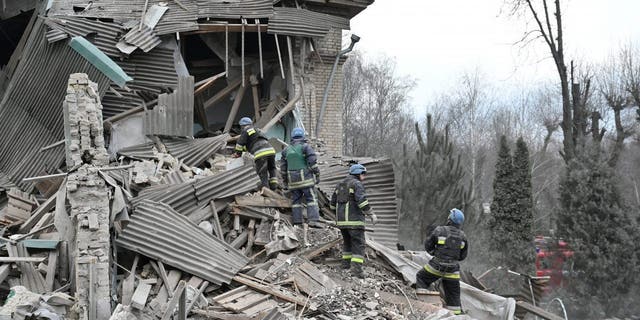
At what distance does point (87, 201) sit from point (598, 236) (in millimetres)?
13815

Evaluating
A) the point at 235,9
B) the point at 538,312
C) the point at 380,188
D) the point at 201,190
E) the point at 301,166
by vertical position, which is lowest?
the point at 538,312

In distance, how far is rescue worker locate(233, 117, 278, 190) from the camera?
984cm

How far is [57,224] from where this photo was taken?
24.5ft

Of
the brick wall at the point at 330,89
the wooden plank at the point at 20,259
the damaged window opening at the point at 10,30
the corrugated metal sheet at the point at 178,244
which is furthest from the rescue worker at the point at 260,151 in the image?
the damaged window opening at the point at 10,30

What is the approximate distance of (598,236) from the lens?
51.5 ft

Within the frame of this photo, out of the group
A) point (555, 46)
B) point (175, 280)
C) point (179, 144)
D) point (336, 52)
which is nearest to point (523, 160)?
point (555, 46)

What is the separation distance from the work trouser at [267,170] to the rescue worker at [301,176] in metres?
0.56

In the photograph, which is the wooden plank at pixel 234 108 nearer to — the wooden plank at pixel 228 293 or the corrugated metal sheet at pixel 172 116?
the corrugated metal sheet at pixel 172 116

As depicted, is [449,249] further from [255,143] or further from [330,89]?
[330,89]

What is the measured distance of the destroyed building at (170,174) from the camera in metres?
7.14

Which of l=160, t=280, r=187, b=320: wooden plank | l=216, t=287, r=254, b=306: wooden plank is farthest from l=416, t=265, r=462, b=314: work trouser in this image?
l=160, t=280, r=187, b=320: wooden plank

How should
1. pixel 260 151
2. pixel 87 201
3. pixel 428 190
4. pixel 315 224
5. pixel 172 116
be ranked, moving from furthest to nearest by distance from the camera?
1. pixel 428 190
2. pixel 172 116
3. pixel 260 151
4. pixel 315 224
5. pixel 87 201

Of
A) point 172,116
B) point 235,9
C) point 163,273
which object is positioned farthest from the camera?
point 235,9

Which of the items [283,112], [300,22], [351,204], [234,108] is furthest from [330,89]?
[351,204]
